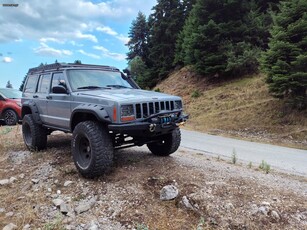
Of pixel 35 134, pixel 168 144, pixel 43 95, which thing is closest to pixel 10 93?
pixel 35 134

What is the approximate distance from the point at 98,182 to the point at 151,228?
5.19ft

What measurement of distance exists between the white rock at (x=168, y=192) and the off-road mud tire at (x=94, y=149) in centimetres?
109

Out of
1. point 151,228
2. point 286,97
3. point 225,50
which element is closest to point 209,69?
point 225,50

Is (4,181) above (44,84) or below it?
below

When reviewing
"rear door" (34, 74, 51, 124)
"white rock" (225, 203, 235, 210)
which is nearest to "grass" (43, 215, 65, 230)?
"white rock" (225, 203, 235, 210)

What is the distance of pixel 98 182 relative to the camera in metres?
4.96

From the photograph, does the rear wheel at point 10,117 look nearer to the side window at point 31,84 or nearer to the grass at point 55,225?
the side window at point 31,84

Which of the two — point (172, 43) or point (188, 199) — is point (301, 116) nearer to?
point (188, 199)

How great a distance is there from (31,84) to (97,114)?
3.88 meters

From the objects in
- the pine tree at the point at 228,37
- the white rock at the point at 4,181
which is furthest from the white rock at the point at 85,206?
the pine tree at the point at 228,37

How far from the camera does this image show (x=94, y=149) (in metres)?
4.76

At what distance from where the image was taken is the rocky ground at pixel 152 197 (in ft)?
12.6

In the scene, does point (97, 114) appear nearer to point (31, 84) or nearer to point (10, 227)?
point (10, 227)

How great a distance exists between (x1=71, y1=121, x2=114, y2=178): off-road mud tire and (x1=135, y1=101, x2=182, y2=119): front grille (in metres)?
0.72
